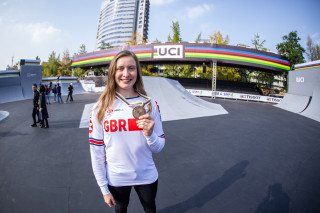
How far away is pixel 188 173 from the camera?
343cm

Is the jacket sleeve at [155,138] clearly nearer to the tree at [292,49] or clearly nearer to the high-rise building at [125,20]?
the tree at [292,49]

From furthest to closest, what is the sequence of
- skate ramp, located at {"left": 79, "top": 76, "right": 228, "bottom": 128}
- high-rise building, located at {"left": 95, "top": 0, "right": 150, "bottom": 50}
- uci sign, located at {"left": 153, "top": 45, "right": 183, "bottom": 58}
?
high-rise building, located at {"left": 95, "top": 0, "right": 150, "bottom": 50}
uci sign, located at {"left": 153, "top": 45, "right": 183, "bottom": 58}
skate ramp, located at {"left": 79, "top": 76, "right": 228, "bottom": 128}

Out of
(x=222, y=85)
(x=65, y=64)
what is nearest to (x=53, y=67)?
(x=65, y=64)

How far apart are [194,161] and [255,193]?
1.41m

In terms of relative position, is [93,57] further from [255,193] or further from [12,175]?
[255,193]

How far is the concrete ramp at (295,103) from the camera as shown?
12.3m

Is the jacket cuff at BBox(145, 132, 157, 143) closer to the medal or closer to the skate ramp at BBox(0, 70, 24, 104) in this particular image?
the medal

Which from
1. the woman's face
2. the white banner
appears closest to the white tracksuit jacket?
the woman's face

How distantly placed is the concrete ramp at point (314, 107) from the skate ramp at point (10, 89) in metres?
24.4

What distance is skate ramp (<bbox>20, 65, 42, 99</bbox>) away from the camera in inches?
656

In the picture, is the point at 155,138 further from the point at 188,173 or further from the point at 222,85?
the point at 222,85

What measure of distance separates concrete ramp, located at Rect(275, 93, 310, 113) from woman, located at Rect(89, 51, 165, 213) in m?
15.2

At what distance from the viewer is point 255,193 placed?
2.84 meters

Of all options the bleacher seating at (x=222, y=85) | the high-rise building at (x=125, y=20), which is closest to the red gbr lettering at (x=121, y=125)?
the bleacher seating at (x=222, y=85)
